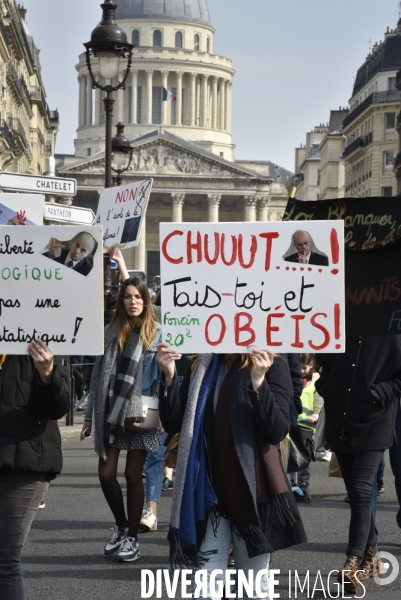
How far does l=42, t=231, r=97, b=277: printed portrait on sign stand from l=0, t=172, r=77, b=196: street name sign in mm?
3640

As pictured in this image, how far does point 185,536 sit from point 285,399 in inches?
22.0

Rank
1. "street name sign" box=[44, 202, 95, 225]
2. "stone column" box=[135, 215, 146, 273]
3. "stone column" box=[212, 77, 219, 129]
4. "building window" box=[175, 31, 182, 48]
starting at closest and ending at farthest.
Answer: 1. "street name sign" box=[44, 202, 95, 225]
2. "stone column" box=[135, 215, 146, 273]
3. "stone column" box=[212, 77, 219, 129]
4. "building window" box=[175, 31, 182, 48]

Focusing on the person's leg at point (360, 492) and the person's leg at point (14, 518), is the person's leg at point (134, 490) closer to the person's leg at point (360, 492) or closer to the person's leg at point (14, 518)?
the person's leg at point (360, 492)

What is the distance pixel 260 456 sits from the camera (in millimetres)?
3896

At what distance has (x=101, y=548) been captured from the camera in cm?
596

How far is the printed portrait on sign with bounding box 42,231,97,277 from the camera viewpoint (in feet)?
12.7

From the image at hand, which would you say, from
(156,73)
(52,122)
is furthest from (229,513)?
(156,73)

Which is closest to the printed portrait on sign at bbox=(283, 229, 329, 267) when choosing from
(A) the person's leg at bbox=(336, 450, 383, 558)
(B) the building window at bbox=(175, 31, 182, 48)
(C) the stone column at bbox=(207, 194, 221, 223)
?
(A) the person's leg at bbox=(336, 450, 383, 558)

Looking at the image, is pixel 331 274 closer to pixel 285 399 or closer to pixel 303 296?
pixel 303 296

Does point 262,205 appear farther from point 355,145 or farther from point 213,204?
point 355,145

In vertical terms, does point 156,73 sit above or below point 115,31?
above

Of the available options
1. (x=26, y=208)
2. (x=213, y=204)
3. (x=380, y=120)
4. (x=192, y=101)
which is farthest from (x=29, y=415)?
(x=192, y=101)

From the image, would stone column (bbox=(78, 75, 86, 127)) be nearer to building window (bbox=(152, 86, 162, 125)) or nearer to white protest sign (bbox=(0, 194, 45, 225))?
building window (bbox=(152, 86, 162, 125))

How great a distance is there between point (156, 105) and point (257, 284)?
8971cm
